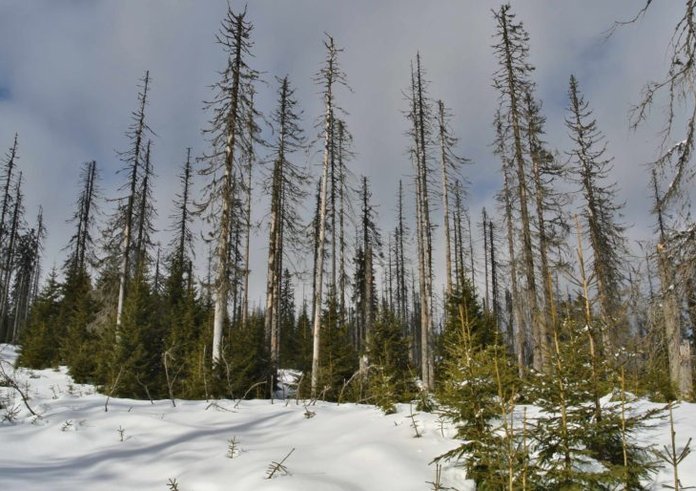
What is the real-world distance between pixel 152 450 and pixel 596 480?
17.0 feet

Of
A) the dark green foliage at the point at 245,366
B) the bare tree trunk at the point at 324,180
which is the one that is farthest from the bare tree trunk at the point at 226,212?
the bare tree trunk at the point at 324,180

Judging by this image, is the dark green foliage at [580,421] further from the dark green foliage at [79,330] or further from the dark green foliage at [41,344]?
the dark green foliage at [41,344]

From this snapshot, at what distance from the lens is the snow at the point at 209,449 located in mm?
4766

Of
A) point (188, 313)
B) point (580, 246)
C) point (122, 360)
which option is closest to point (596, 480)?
point (580, 246)

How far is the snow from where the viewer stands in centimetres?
477

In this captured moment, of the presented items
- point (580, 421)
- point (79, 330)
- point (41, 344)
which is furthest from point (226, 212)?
point (41, 344)

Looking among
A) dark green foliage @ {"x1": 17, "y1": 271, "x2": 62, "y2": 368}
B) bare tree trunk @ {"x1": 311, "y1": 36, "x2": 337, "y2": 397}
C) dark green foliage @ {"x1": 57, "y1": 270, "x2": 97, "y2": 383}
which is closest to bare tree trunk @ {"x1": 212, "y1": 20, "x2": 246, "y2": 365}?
bare tree trunk @ {"x1": 311, "y1": 36, "x2": 337, "y2": 397}

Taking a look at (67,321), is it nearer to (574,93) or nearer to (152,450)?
(152,450)

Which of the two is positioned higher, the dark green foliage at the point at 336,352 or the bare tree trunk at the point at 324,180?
the bare tree trunk at the point at 324,180

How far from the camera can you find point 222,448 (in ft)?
19.1

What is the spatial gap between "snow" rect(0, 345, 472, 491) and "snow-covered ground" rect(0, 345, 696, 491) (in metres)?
0.01

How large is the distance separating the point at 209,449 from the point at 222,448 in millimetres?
165

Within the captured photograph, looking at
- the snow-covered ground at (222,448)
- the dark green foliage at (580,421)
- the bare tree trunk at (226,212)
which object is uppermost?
the bare tree trunk at (226,212)

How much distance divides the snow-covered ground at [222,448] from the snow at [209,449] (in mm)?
12
